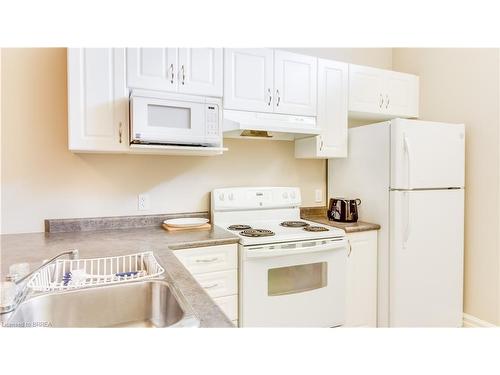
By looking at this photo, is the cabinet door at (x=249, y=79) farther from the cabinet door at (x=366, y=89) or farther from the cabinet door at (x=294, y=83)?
the cabinet door at (x=366, y=89)

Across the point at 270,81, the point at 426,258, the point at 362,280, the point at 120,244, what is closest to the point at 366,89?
the point at 270,81

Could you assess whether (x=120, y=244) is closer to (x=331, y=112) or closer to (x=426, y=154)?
(x=331, y=112)

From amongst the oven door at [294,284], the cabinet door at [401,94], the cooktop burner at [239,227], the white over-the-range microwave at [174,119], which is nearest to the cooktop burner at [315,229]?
the oven door at [294,284]

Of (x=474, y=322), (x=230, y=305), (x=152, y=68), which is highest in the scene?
(x=152, y=68)

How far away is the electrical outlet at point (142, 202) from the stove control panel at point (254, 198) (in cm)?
48

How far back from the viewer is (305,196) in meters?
2.80

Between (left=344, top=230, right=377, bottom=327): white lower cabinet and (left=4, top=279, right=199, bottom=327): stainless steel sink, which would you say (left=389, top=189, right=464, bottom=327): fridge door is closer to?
(left=344, top=230, right=377, bottom=327): white lower cabinet

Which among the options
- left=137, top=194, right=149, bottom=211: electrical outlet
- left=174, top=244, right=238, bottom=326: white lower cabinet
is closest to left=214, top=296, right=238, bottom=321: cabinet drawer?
left=174, top=244, right=238, bottom=326: white lower cabinet

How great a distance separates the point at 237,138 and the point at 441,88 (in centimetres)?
180

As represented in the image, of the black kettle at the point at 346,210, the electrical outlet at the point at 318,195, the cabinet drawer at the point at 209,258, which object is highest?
the electrical outlet at the point at 318,195

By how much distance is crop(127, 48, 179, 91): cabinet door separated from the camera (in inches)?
72.9

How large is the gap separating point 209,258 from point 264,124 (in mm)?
959

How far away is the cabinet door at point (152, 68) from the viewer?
72.9 inches

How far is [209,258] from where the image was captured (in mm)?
1831
